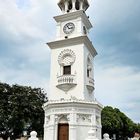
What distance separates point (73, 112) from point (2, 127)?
14.6 m

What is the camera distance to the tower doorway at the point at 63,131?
22.9m

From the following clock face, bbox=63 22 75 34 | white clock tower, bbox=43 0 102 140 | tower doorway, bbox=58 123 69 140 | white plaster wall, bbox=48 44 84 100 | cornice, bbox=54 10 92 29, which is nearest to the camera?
tower doorway, bbox=58 123 69 140

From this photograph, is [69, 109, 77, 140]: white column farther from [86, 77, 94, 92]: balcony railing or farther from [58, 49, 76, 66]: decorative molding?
[58, 49, 76, 66]: decorative molding

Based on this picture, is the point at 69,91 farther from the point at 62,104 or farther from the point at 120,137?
the point at 120,137

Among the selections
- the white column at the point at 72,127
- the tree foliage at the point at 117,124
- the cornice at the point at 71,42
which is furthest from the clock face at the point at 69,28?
the tree foliage at the point at 117,124

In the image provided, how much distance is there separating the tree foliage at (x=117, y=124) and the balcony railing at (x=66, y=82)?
18766 mm

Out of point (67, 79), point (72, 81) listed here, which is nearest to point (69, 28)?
point (67, 79)

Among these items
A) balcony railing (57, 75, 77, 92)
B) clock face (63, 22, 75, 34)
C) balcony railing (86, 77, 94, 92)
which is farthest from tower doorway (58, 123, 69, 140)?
clock face (63, 22, 75, 34)

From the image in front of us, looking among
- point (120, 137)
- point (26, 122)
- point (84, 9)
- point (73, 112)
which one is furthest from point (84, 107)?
point (120, 137)

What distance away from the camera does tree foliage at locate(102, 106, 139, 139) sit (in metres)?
43.1

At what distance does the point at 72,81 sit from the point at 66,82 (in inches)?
22.8

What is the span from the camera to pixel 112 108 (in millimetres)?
48438

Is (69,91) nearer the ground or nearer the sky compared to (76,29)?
nearer the ground

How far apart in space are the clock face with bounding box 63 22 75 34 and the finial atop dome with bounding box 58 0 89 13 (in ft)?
5.59
